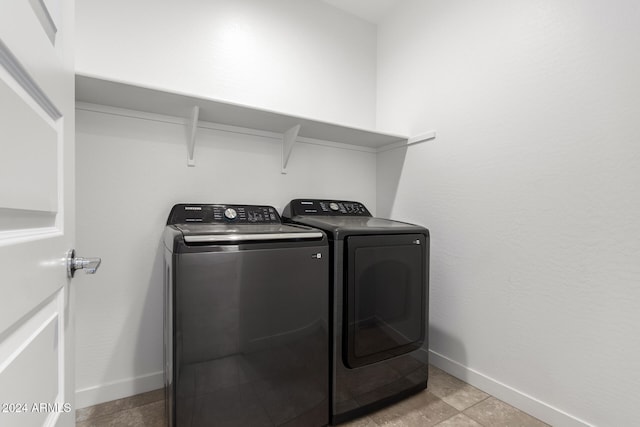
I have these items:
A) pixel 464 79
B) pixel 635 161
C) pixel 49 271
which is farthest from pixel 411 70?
pixel 49 271

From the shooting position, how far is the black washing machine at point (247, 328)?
3.43 feet

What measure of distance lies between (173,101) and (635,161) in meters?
2.06

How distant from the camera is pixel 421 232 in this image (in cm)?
160

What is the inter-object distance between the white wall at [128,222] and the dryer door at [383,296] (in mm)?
953

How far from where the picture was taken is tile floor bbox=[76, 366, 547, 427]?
4.37 feet

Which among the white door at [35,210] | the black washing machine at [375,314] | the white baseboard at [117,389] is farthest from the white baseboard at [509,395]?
the white door at [35,210]

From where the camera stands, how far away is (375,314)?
1.42 m

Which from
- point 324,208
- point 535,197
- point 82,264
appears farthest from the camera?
point 324,208

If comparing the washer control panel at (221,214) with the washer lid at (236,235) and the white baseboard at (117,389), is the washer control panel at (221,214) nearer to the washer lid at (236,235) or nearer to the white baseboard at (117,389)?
the washer lid at (236,235)

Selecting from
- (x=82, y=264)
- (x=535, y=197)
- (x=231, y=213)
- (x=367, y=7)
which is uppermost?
(x=367, y=7)

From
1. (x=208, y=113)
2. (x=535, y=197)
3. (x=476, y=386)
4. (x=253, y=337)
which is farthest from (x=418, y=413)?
(x=208, y=113)

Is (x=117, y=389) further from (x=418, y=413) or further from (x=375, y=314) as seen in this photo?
(x=418, y=413)

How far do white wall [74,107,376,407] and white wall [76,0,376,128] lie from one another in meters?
0.29

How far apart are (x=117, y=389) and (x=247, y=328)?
99 cm
